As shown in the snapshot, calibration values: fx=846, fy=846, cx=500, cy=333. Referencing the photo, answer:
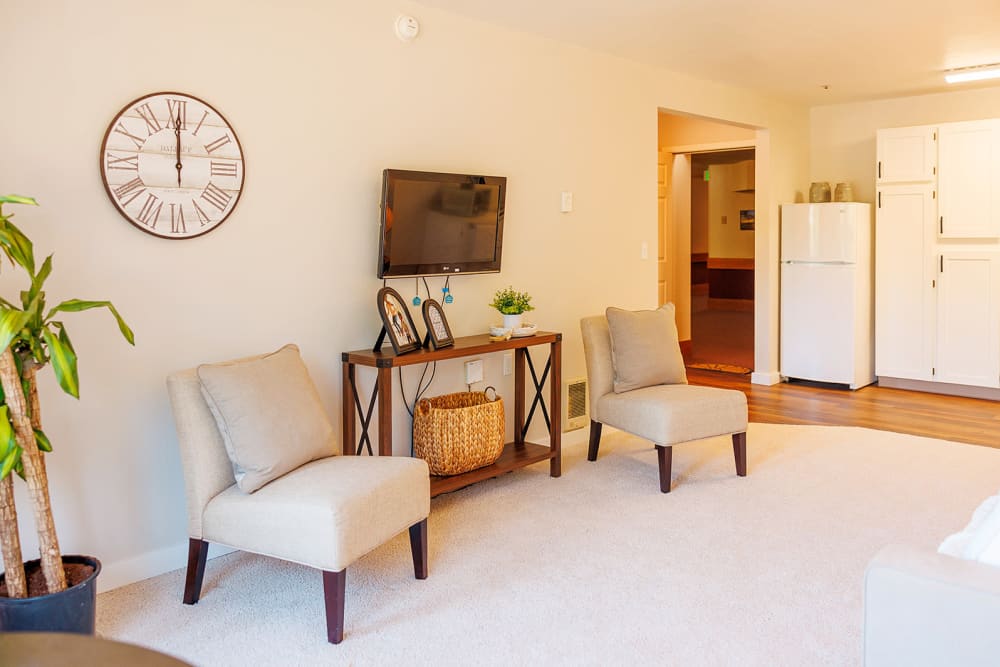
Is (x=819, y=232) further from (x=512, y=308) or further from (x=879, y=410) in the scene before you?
(x=512, y=308)

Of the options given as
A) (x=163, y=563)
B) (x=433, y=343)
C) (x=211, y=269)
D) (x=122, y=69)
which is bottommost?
(x=163, y=563)

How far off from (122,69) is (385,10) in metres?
1.26

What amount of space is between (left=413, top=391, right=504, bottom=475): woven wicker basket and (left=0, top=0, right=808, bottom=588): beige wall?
0.27 metres

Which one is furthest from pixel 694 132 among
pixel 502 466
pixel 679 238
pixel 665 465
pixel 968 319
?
pixel 502 466

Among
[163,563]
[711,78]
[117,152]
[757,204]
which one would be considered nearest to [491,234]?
[117,152]

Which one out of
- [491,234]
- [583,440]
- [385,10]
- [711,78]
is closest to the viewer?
[385,10]

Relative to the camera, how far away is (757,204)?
6816 mm

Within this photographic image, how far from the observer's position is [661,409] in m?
4.00

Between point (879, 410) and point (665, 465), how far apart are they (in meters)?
2.63

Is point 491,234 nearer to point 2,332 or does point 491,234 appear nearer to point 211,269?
point 211,269

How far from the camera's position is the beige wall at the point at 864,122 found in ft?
21.4

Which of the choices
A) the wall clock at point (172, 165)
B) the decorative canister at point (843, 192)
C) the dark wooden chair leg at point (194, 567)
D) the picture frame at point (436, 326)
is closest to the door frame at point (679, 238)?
the decorative canister at point (843, 192)

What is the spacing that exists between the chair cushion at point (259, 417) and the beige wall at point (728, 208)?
31.0ft

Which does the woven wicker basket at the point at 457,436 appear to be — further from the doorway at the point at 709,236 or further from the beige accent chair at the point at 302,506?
the doorway at the point at 709,236
